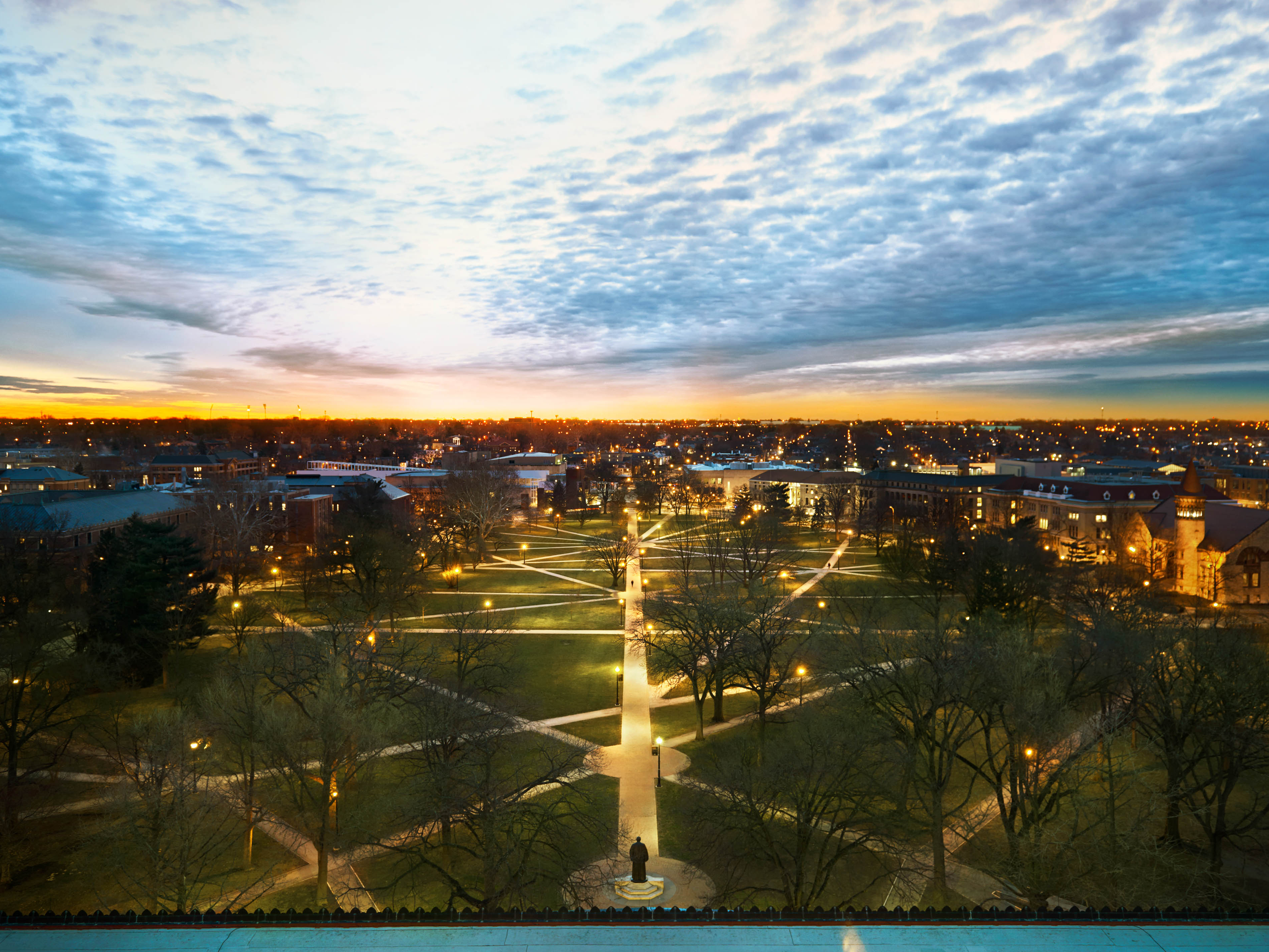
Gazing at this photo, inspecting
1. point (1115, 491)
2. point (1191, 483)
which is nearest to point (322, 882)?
point (1191, 483)

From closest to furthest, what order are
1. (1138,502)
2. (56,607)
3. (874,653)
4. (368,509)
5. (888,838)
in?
1. (888,838)
2. (874,653)
3. (56,607)
4. (368,509)
5. (1138,502)

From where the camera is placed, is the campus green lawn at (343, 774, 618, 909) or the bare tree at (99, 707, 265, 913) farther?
the campus green lawn at (343, 774, 618, 909)

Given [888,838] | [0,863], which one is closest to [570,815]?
[888,838]

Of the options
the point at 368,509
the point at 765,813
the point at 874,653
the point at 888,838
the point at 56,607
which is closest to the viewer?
the point at 888,838

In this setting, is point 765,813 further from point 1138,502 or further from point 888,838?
point 1138,502

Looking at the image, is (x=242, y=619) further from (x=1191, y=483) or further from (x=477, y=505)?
(x=1191, y=483)

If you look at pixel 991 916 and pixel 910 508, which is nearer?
pixel 991 916

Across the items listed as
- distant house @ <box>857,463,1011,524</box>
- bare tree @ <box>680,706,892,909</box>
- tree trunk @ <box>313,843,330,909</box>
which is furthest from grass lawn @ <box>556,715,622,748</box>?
distant house @ <box>857,463,1011,524</box>

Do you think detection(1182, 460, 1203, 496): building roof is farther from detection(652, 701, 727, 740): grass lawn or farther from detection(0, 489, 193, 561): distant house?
detection(0, 489, 193, 561): distant house

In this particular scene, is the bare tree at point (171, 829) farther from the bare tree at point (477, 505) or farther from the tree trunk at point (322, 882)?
the bare tree at point (477, 505)
